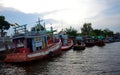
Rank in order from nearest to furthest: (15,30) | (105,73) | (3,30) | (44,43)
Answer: (105,73) → (15,30) → (44,43) → (3,30)

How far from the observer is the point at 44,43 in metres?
43.7

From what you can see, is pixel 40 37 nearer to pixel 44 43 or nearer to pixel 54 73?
pixel 44 43

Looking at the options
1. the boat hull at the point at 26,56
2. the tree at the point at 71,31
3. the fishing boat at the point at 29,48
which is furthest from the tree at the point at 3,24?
the tree at the point at 71,31

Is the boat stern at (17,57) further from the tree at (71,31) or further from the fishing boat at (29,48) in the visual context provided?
the tree at (71,31)

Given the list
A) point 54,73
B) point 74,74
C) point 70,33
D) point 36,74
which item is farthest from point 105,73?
point 70,33

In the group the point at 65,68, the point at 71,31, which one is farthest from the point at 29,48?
the point at 71,31

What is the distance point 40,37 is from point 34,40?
232 centimetres

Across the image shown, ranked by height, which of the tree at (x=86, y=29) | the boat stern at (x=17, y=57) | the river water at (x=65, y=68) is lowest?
the river water at (x=65, y=68)

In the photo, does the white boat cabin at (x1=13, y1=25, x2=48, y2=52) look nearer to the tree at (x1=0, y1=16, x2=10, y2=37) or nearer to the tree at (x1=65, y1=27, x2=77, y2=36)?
the tree at (x1=0, y1=16, x2=10, y2=37)

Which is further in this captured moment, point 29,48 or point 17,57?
point 29,48

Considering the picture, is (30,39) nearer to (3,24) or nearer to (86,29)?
(3,24)

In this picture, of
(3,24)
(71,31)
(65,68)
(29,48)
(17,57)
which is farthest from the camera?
(71,31)

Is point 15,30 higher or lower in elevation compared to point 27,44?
higher

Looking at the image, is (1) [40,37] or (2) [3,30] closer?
(1) [40,37]
